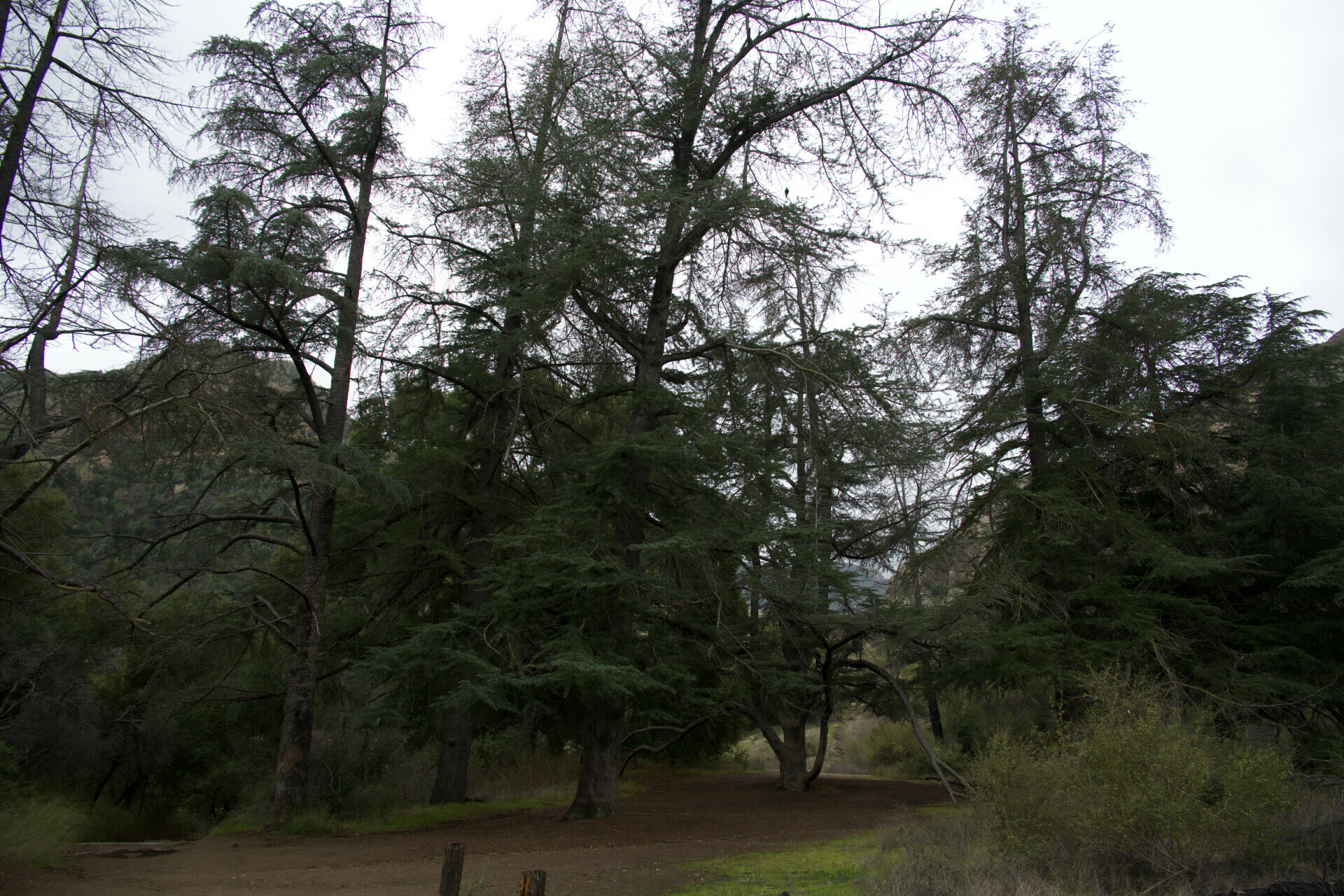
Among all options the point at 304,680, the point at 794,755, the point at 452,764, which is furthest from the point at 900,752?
the point at 304,680

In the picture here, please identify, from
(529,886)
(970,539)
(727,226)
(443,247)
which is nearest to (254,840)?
(529,886)

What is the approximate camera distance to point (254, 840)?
10633 millimetres

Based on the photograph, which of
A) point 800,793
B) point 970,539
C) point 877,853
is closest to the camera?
point 877,853

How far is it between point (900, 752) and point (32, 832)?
24.0 m

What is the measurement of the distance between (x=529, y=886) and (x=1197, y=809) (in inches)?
229

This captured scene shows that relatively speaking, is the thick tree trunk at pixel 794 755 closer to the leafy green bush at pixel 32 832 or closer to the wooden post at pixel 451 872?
the wooden post at pixel 451 872

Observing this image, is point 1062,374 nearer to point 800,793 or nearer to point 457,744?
point 800,793

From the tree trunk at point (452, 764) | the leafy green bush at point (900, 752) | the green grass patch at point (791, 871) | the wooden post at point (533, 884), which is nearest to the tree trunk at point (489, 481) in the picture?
the tree trunk at point (452, 764)

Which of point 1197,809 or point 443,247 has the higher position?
point 443,247

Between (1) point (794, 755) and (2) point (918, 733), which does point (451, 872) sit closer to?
(2) point (918, 733)

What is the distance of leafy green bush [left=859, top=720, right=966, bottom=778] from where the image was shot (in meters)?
21.7

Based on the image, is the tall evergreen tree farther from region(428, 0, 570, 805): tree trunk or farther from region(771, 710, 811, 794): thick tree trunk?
region(771, 710, 811, 794): thick tree trunk

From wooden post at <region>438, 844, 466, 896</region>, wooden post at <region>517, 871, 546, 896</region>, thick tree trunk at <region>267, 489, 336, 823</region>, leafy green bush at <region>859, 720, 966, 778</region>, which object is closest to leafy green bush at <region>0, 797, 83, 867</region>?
thick tree trunk at <region>267, 489, 336, 823</region>

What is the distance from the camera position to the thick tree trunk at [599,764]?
11.5m
